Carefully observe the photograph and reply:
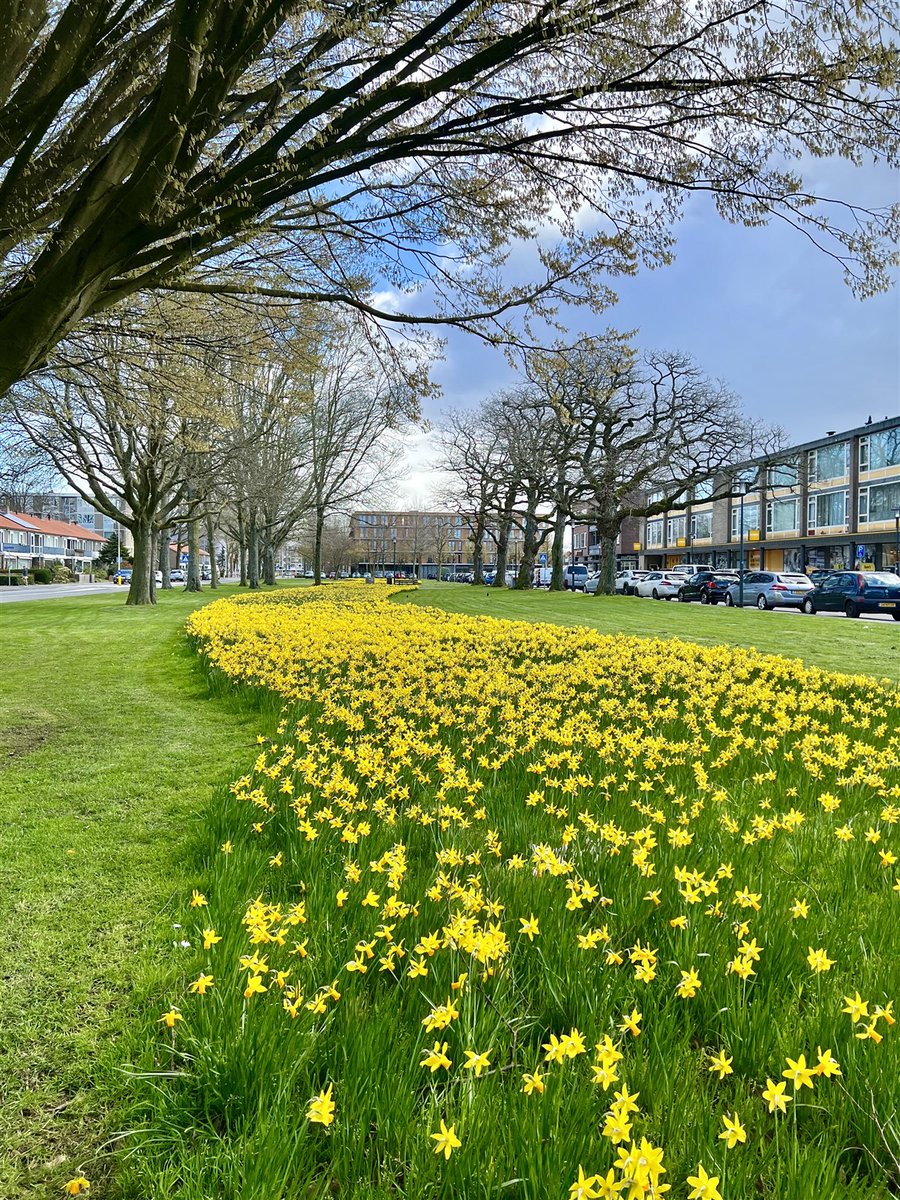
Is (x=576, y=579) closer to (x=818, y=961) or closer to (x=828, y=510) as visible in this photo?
(x=828, y=510)

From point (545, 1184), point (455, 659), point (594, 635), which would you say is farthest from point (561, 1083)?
point (594, 635)

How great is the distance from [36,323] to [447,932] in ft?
15.4

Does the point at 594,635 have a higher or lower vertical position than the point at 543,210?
lower

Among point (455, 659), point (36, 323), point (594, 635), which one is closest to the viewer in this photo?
point (36, 323)

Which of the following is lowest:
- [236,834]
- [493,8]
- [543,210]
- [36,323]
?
[236,834]

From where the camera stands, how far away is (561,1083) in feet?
5.29

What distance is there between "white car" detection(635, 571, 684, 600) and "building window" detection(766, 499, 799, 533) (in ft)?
58.9

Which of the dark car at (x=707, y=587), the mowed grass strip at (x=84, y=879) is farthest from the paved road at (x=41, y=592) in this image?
the dark car at (x=707, y=587)

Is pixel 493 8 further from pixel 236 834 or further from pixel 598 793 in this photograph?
pixel 236 834

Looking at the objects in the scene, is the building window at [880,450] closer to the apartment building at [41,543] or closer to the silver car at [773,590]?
the silver car at [773,590]

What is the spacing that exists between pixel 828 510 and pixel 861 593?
31.3 m

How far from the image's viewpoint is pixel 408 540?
101062 mm

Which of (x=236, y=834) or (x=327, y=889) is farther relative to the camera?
(x=236, y=834)

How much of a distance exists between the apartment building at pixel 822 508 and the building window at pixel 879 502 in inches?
2.6
